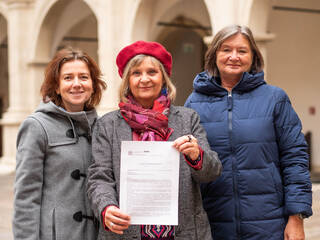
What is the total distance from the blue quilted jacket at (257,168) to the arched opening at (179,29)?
26.4 ft

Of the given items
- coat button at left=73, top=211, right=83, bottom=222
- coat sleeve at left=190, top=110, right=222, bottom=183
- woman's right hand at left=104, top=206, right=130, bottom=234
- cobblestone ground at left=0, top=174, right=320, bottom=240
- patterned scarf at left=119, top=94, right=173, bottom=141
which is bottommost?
cobblestone ground at left=0, top=174, right=320, bottom=240

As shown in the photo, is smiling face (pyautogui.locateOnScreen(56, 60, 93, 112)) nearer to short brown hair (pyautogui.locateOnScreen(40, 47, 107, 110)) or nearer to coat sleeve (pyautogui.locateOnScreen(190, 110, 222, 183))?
short brown hair (pyautogui.locateOnScreen(40, 47, 107, 110))

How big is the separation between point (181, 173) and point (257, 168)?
451mm

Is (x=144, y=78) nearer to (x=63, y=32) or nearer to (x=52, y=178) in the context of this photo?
(x=52, y=178)

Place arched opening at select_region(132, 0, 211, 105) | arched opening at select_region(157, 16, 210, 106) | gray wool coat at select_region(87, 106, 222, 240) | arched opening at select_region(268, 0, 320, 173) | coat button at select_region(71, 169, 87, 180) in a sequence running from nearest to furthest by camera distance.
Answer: gray wool coat at select_region(87, 106, 222, 240), coat button at select_region(71, 169, 87, 180), arched opening at select_region(132, 0, 211, 105), arched opening at select_region(268, 0, 320, 173), arched opening at select_region(157, 16, 210, 106)

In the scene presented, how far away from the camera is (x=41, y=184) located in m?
2.45

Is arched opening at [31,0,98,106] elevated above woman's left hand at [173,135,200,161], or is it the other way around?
arched opening at [31,0,98,106]

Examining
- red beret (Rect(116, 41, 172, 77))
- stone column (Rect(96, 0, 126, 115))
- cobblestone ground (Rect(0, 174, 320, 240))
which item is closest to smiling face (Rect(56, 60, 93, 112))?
red beret (Rect(116, 41, 172, 77))

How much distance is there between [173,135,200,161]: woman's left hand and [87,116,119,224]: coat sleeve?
1.17ft

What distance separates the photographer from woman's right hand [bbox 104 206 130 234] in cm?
210

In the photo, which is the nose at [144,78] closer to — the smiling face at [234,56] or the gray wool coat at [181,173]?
the gray wool coat at [181,173]

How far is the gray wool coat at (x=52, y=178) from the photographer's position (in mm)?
2424

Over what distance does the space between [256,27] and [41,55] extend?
23.6ft

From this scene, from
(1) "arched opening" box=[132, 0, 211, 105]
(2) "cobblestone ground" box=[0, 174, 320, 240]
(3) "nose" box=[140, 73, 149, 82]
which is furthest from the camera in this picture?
(1) "arched opening" box=[132, 0, 211, 105]
